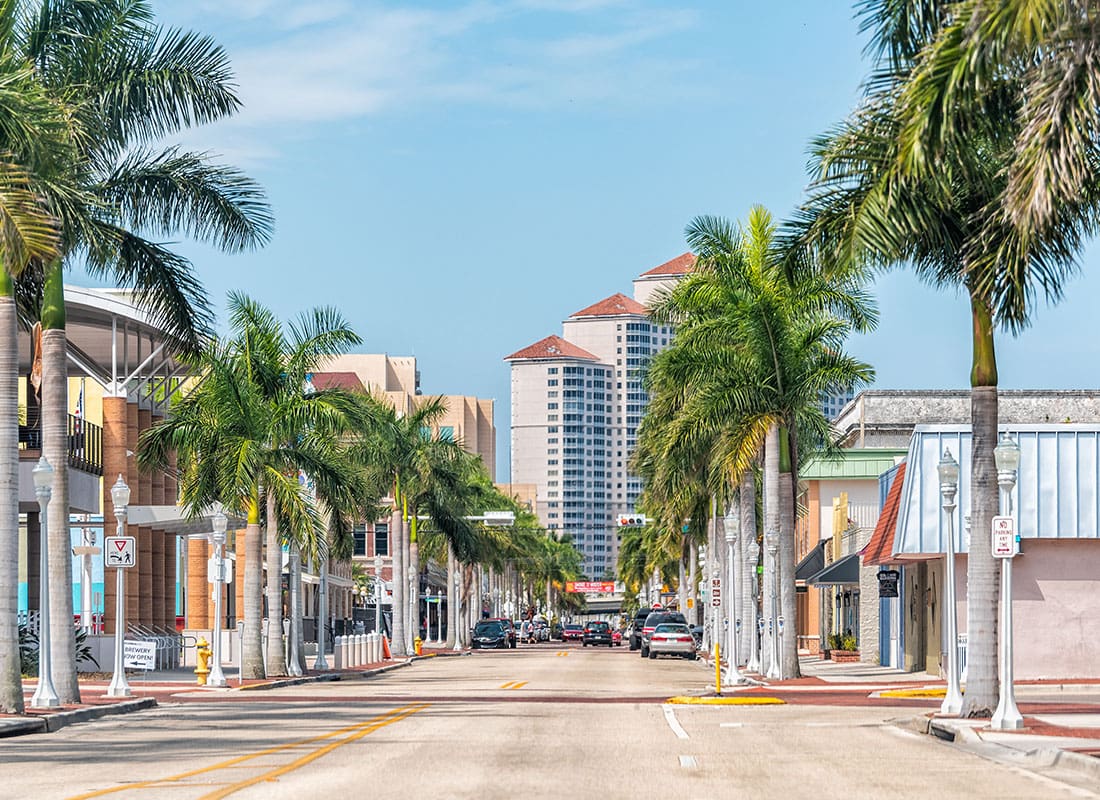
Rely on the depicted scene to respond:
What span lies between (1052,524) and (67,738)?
24.1 m

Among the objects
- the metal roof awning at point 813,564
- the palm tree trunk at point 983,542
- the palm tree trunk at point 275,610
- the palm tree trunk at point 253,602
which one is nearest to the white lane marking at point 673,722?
the palm tree trunk at point 983,542

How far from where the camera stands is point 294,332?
41.8 meters

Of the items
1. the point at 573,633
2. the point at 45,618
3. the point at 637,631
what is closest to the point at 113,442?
the point at 45,618

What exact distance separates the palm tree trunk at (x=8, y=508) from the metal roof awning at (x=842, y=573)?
34.0 meters

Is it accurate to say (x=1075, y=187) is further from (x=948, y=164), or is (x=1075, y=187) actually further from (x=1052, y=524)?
(x=1052, y=524)

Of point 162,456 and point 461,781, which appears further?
point 162,456

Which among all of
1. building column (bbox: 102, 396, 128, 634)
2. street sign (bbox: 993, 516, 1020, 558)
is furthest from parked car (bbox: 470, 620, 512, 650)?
street sign (bbox: 993, 516, 1020, 558)

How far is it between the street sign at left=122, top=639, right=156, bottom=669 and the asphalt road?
773 centimetres

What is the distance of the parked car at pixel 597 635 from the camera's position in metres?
109

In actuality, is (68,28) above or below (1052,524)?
above

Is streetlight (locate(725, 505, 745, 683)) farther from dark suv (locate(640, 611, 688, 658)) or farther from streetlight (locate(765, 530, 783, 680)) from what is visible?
dark suv (locate(640, 611, 688, 658))

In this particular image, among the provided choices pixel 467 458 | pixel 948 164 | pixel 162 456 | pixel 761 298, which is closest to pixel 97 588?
pixel 467 458

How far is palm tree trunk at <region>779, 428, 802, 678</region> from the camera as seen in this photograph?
39.7m

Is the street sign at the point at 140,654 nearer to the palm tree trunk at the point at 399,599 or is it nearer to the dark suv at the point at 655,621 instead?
the palm tree trunk at the point at 399,599
